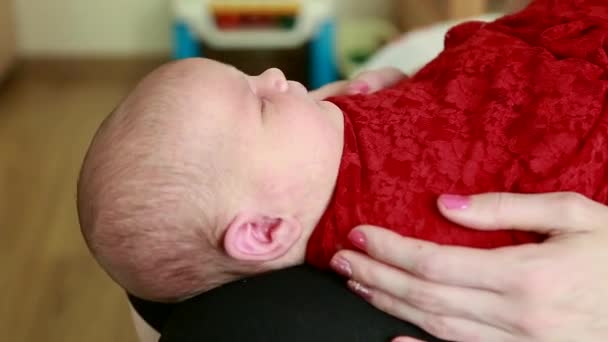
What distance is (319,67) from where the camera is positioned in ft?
8.90

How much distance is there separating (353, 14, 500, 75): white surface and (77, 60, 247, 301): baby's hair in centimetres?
77

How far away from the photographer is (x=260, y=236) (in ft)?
3.08

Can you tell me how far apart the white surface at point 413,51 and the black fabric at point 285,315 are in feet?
2.44

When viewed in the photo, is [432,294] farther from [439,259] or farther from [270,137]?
[270,137]

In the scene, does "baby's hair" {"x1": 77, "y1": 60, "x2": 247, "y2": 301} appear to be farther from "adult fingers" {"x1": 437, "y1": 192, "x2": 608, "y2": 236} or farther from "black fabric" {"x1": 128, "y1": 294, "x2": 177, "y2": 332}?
"adult fingers" {"x1": 437, "y1": 192, "x2": 608, "y2": 236}

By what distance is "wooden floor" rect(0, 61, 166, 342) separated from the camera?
6.50 feet

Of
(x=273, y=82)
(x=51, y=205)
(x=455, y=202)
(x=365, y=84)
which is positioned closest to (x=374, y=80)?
(x=365, y=84)

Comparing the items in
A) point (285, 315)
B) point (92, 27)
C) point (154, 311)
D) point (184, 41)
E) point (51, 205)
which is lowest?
point (51, 205)

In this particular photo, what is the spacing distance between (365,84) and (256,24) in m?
1.48

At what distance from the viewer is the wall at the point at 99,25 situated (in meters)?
3.00

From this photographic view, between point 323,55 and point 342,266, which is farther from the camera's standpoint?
point 323,55

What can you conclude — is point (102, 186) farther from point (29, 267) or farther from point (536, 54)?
point (29, 267)

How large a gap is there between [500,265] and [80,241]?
156 cm

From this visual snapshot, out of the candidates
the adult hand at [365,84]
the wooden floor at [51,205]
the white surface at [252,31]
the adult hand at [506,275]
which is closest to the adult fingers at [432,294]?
the adult hand at [506,275]
